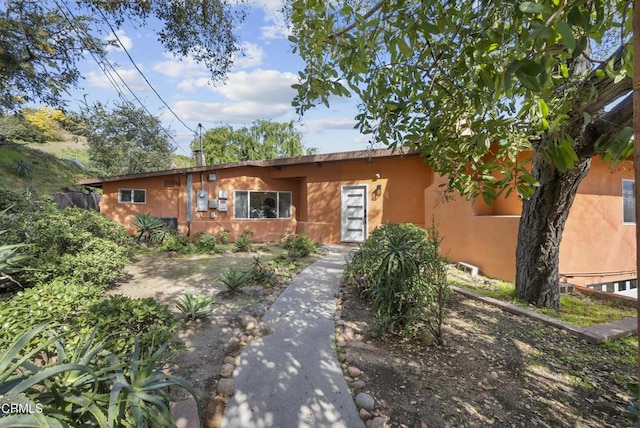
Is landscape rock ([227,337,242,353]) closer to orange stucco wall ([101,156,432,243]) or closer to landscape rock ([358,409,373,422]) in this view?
landscape rock ([358,409,373,422])

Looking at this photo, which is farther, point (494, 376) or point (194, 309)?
point (194, 309)

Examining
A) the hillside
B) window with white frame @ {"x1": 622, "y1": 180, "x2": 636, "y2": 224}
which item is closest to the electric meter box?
the hillside

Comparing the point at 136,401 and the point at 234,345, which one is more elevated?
the point at 136,401

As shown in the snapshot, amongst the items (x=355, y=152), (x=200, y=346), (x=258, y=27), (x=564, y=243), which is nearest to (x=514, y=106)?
(x=200, y=346)

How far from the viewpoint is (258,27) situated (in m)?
6.18

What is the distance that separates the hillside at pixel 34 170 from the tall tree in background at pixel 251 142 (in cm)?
1050

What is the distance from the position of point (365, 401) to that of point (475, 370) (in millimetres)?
1193

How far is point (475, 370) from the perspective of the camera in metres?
2.71

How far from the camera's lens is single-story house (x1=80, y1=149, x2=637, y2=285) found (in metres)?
6.06

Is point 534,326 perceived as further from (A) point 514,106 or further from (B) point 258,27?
(B) point 258,27

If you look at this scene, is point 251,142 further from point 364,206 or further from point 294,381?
point 294,381

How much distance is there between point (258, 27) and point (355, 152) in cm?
477

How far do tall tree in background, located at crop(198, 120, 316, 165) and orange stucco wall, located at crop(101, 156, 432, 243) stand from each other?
1438 centimetres

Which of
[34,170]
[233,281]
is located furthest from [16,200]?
[34,170]
